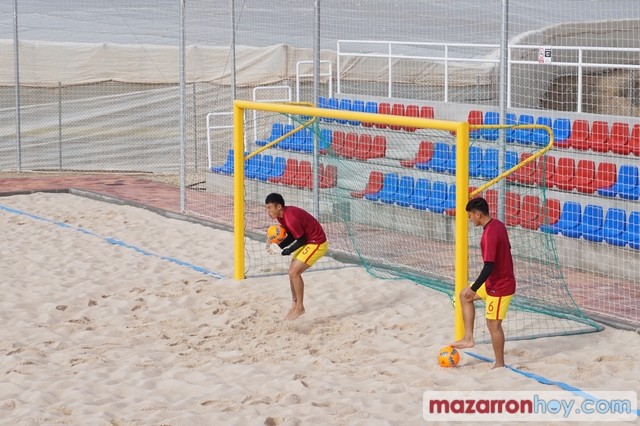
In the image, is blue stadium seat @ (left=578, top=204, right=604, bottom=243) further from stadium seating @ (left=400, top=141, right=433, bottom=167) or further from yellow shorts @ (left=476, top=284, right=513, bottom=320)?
yellow shorts @ (left=476, top=284, right=513, bottom=320)

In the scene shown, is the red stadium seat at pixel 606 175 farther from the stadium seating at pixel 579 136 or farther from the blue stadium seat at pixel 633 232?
the blue stadium seat at pixel 633 232

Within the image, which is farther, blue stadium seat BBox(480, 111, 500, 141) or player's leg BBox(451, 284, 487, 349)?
blue stadium seat BBox(480, 111, 500, 141)

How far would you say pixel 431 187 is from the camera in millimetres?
13953

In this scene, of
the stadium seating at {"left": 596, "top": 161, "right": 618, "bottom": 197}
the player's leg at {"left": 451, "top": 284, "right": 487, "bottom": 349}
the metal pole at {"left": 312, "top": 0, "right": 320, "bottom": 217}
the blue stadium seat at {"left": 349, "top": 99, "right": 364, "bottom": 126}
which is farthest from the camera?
the blue stadium seat at {"left": 349, "top": 99, "right": 364, "bottom": 126}

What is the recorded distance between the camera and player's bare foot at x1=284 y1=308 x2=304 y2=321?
1001 centimetres

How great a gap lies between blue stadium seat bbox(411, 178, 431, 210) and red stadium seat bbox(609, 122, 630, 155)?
2.26 meters

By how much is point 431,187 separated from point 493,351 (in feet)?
17.8

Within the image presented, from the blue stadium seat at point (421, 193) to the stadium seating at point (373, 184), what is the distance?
1.48ft

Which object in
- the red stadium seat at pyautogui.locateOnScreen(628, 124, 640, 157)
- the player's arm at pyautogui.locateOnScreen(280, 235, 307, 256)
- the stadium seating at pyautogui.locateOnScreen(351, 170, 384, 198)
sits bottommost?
the player's arm at pyautogui.locateOnScreen(280, 235, 307, 256)

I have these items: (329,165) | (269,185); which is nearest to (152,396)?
(329,165)

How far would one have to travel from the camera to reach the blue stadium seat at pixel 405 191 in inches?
544

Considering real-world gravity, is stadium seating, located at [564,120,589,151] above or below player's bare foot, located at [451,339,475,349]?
above

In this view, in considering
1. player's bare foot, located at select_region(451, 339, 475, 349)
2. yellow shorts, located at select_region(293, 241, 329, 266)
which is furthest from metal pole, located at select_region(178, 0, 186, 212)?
player's bare foot, located at select_region(451, 339, 475, 349)

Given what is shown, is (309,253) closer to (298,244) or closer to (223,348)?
(298,244)
